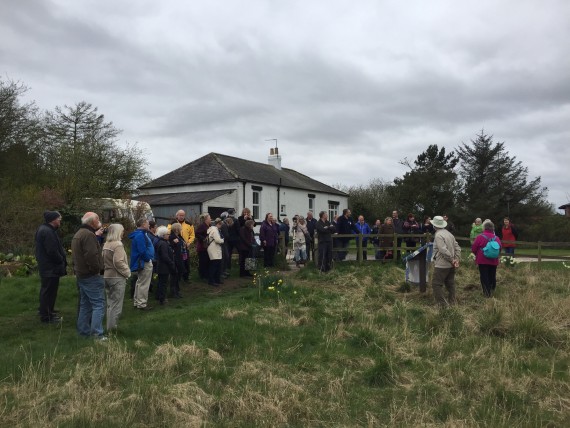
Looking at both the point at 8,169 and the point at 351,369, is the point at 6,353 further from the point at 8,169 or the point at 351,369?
the point at 8,169

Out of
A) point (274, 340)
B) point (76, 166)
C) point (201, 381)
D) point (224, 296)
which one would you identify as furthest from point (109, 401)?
point (76, 166)

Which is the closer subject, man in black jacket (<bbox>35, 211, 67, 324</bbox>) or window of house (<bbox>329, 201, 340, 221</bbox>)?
man in black jacket (<bbox>35, 211, 67, 324</bbox>)

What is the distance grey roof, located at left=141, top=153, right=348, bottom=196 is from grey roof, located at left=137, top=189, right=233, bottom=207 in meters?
0.77

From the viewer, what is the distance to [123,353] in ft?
19.8

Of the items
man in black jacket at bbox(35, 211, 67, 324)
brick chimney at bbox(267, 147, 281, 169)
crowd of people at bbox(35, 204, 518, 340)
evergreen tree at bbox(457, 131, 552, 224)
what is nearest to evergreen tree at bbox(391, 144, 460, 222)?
evergreen tree at bbox(457, 131, 552, 224)

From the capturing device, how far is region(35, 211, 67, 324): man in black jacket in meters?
7.81

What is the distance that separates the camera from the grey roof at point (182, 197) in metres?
25.9

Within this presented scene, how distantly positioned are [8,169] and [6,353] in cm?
1732

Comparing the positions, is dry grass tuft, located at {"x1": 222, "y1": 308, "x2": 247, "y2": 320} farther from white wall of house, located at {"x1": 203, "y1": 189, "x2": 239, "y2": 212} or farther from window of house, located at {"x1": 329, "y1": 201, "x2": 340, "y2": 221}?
window of house, located at {"x1": 329, "y1": 201, "x2": 340, "y2": 221}

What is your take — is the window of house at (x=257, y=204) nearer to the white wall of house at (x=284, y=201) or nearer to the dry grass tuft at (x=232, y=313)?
the white wall of house at (x=284, y=201)

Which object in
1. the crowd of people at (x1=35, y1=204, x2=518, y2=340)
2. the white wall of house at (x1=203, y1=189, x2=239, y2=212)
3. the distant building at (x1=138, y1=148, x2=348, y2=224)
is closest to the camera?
the crowd of people at (x1=35, y1=204, x2=518, y2=340)

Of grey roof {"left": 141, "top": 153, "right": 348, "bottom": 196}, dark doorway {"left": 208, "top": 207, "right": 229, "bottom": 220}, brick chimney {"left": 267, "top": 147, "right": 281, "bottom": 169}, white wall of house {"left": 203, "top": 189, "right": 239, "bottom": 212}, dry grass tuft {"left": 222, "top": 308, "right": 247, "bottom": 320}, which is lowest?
dry grass tuft {"left": 222, "top": 308, "right": 247, "bottom": 320}

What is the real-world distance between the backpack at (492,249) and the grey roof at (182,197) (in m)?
17.3

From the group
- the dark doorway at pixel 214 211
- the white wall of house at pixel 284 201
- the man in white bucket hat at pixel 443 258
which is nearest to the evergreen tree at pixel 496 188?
the white wall of house at pixel 284 201
